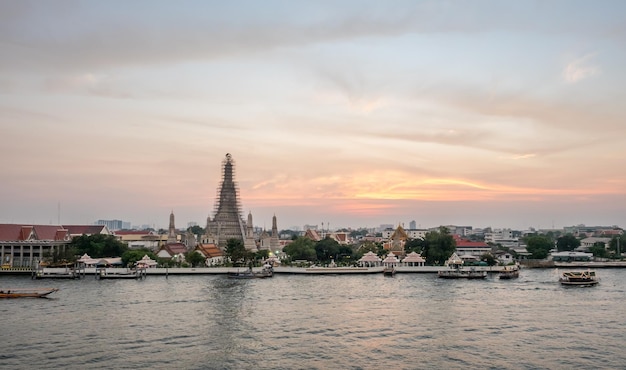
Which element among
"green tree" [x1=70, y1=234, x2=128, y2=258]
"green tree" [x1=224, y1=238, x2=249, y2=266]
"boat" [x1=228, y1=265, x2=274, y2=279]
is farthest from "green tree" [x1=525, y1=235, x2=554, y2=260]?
"green tree" [x1=70, y1=234, x2=128, y2=258]

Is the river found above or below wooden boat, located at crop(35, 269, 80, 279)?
below

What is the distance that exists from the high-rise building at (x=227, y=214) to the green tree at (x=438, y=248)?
38727mm

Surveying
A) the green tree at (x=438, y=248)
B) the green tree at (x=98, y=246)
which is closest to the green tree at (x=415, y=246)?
the green tree at (x=438, y=248)

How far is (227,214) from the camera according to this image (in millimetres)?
107688

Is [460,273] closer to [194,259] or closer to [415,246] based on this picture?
[415,246]

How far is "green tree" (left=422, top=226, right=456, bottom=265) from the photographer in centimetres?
7919

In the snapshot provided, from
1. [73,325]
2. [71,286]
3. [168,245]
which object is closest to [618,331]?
[73,325]

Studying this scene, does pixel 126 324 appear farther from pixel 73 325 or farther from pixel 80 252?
pixel 80 252

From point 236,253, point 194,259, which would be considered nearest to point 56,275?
point 194,259

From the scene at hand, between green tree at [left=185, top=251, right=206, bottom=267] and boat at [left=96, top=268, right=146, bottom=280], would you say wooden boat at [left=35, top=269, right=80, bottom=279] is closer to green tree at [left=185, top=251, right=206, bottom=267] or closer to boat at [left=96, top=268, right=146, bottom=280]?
boat at [left=96, top=268, right=146, bottom=280]

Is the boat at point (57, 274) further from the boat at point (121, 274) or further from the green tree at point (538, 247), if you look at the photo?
the green tree at point (538, 247)

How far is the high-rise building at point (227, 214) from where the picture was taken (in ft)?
347

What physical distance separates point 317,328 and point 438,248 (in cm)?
4828

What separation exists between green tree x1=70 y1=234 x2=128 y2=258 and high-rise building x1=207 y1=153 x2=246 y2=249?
2163cm
